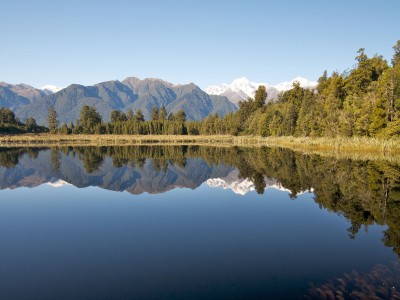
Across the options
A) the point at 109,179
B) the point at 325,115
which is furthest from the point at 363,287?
the point at 325,115

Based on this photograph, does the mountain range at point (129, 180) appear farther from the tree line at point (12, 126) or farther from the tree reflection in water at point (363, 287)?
the tree line at point (12, 126)

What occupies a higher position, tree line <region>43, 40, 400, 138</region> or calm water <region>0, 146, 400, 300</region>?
tree line <region>43, 40, 400, 138</region>

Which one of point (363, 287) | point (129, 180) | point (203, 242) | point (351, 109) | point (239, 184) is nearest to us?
point (363, 287)

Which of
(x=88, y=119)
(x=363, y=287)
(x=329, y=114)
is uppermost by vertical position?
(x=88, y=119)

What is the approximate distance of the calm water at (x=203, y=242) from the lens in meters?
5.07

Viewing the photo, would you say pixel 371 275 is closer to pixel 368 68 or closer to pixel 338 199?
pixel 338 199

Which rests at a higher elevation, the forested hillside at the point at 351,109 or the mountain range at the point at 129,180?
the forested hillside at the point at 351,109

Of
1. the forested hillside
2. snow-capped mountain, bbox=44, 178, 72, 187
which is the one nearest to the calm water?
snow-capped mountain, bbox=44, 178, 72, 187

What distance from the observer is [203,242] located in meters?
7.20

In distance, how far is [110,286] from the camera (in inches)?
201

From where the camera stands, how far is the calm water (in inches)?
200

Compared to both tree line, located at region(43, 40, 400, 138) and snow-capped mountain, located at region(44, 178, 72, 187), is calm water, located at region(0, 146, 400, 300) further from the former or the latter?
tree line, located at region(43, 40, 400, 138)

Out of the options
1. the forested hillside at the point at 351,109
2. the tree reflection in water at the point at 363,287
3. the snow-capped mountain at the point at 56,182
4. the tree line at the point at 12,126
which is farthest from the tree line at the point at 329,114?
the snow-capped mountain at the point at 56,182

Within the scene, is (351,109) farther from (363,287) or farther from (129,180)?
(363,287)
